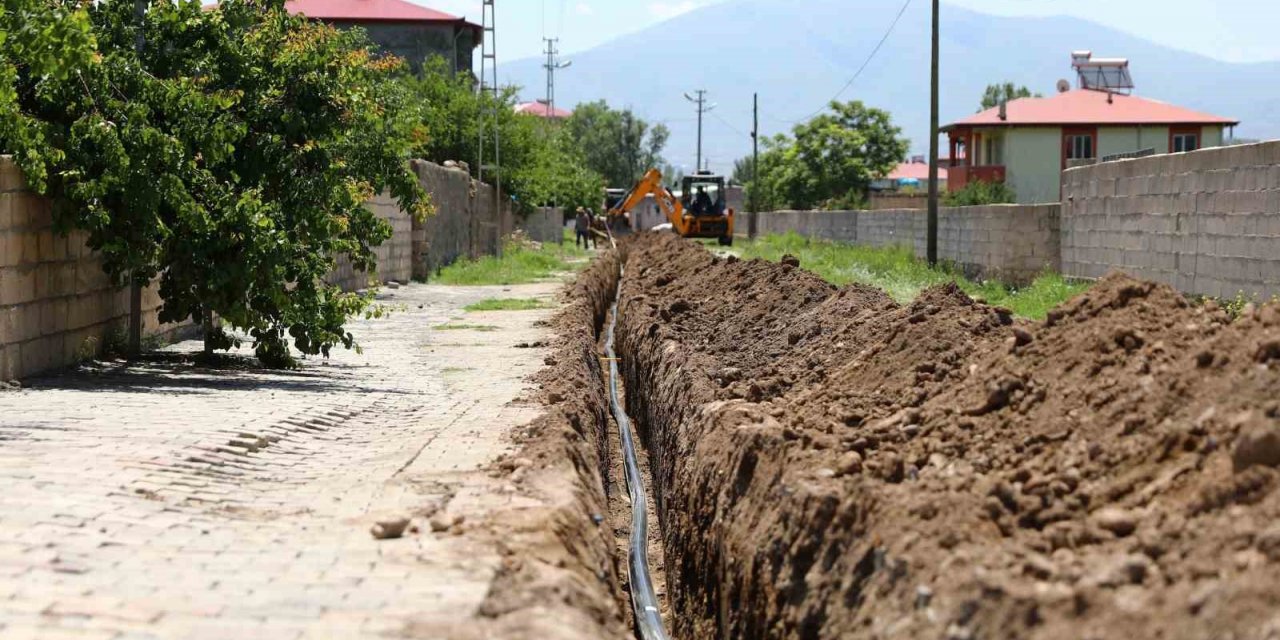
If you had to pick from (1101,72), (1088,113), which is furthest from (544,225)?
(1101,72)

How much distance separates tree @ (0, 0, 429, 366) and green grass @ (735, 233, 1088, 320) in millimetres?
5555

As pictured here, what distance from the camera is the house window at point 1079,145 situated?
61.7 meters

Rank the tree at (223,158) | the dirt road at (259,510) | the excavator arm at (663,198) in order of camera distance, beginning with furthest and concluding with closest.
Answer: the excavator arm at (663,198)
the tree at (223,158)
the dirt road at (259,510)

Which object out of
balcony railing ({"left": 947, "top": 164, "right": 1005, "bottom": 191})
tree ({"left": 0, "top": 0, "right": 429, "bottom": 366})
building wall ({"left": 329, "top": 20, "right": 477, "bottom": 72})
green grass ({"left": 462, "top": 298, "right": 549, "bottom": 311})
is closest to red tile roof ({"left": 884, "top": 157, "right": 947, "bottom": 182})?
balcony railing ({"left": 947, "top": 164, "right": 1005, "bottom": 191})

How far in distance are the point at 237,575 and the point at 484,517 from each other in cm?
134

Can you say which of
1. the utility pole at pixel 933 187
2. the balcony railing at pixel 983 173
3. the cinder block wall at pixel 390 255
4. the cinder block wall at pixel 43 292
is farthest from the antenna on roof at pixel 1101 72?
the cinder block wall at pixel 43 292

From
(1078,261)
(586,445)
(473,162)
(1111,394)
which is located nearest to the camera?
(1111,394)

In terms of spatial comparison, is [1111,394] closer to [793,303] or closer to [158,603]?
[158,603]

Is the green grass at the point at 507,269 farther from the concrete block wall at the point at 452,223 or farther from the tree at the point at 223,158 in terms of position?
the tree at the point at 223,158

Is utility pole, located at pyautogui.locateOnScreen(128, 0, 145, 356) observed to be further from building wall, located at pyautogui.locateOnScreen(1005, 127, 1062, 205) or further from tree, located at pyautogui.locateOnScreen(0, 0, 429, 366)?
building wall, located at pyautogui.locateOnScreen(1005, 127, 1062, 205)

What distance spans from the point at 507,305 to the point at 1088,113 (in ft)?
146

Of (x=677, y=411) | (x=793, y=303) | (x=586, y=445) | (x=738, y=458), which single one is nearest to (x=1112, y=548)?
(x=738, y=458)

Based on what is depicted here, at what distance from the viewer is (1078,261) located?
2217 cm

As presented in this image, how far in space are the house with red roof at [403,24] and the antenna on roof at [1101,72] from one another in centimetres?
3509
